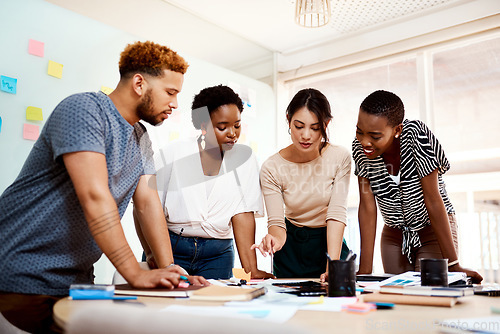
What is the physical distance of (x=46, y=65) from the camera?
2.25m

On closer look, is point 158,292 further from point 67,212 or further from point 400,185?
point 400,185

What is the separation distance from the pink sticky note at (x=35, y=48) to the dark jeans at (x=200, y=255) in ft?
3.93

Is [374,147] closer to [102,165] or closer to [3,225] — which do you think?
[102,165]

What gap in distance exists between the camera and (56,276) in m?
1.10

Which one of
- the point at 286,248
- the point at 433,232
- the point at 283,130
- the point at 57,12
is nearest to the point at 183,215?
the point at 286,248

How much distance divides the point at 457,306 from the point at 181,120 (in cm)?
229

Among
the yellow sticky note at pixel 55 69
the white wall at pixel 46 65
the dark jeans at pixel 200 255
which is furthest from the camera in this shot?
the yellow sticky note at pixel 55 69

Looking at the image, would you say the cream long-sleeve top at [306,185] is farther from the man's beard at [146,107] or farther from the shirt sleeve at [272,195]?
the man's beard at [146,107]

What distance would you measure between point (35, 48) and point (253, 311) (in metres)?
2.01

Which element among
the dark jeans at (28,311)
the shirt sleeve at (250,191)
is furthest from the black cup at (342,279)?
the shirt sleeve at (250,191)

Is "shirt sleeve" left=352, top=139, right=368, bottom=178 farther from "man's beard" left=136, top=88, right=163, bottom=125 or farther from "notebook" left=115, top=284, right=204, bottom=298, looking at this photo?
"notebook" left=115, top=284, right=204, bottom=298

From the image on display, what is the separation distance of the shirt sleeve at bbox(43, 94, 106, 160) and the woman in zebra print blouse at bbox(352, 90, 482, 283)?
3.37 ft

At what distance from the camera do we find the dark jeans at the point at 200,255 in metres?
1.78

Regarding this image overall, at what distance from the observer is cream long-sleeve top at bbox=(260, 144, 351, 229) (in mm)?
1870
